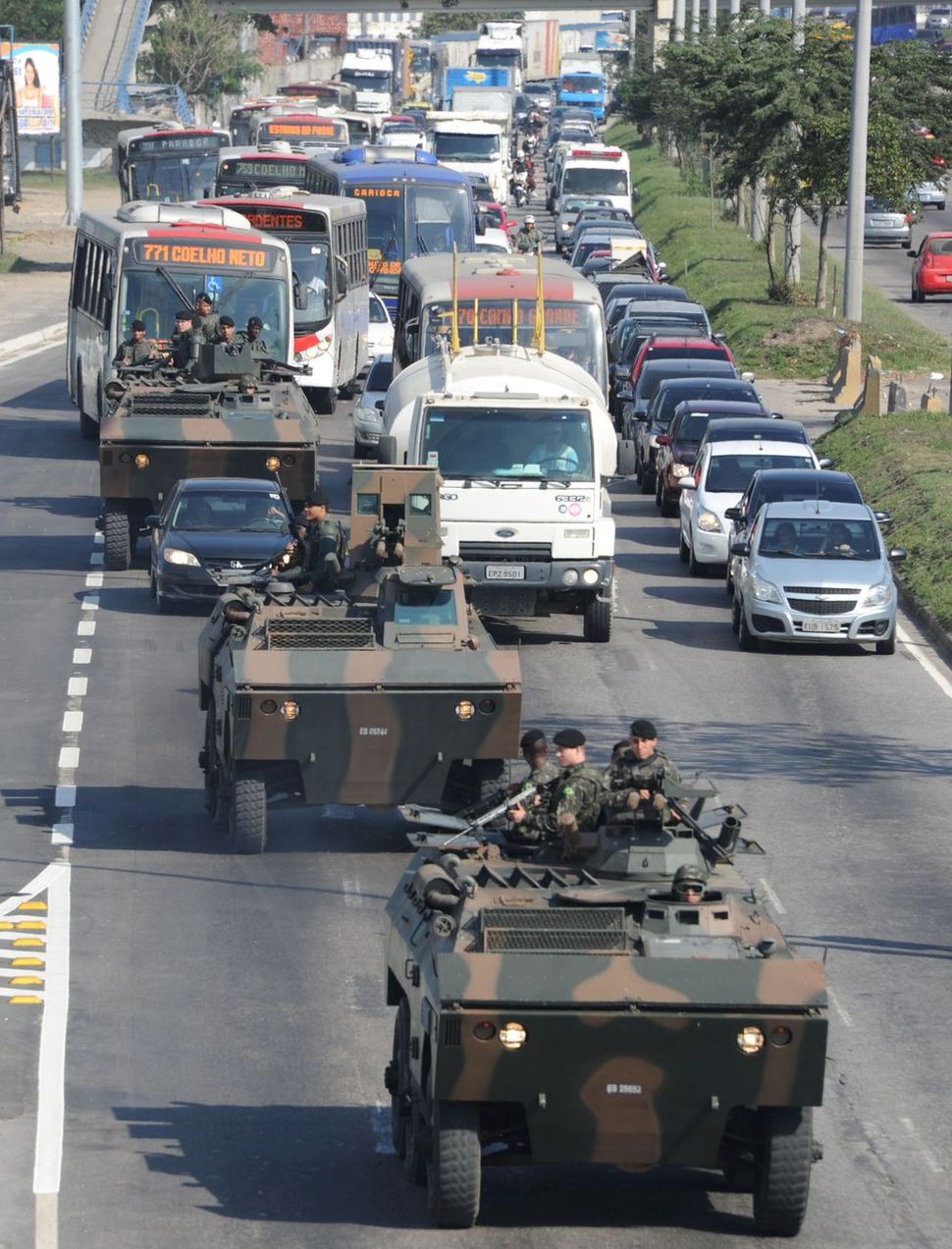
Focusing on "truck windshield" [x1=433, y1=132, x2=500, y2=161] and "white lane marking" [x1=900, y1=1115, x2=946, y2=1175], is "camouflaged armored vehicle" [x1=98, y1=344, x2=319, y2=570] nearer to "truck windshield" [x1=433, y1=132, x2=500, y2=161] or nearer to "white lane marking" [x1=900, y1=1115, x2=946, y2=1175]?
"white lane marking" [x1=900, y1=1115, x2=946, y2=1175]

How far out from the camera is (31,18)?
108000 millimetres

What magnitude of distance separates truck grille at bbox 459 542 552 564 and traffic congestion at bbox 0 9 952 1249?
0.04 meters

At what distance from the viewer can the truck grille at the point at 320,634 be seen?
1702cm

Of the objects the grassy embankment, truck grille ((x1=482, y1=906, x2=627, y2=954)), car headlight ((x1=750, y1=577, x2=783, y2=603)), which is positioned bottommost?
the grassy embankment

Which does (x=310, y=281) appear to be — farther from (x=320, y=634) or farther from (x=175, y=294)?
(x=320, y=634)

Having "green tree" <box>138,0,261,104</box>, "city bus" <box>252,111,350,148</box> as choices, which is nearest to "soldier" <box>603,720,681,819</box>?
"city bus" <box>252,111,350,148</box>

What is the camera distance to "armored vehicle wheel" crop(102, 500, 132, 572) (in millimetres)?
28562

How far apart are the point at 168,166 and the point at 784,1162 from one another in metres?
55.4

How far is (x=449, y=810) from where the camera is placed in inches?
678

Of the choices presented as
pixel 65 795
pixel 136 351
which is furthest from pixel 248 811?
pixel 136 351

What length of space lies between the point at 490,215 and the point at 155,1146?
183 feet

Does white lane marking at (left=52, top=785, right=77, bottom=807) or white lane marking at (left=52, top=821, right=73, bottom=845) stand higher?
white lane marking at (left=52, top=821, right=73, bottom=845)

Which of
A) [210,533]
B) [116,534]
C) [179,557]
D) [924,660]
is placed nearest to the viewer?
[924,660]

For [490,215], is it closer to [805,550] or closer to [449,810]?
[805,550]
